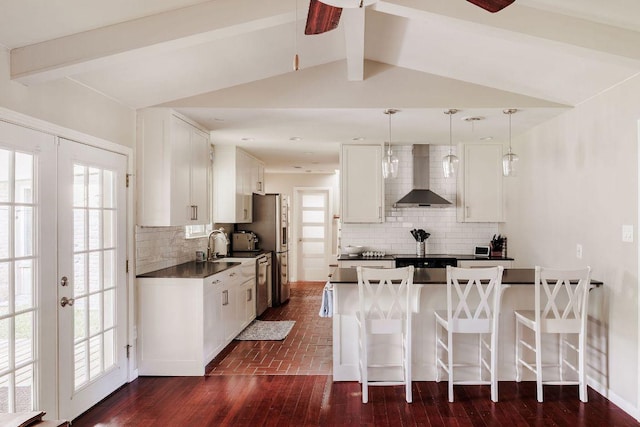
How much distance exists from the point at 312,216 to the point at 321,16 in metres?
7.90

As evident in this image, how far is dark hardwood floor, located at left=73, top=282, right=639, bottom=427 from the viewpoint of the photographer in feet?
10.3

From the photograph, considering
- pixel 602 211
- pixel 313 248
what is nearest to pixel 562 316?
pixel 602 211

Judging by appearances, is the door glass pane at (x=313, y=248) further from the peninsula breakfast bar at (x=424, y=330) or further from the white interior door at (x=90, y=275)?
the white interior door at (x=90, y=275)

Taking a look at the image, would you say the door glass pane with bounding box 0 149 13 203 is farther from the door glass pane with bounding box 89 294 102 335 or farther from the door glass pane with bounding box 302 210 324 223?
the door glass pane with bounding box 302 210 324 223

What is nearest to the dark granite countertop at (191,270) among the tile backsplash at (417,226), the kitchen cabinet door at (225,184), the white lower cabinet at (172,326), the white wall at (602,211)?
the white lower cabinet at (172,326)

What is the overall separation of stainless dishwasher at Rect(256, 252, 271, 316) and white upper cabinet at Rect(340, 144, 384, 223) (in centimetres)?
141

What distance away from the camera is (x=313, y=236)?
9.81 m

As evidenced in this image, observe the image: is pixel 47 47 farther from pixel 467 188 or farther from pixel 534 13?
pixel 467 188

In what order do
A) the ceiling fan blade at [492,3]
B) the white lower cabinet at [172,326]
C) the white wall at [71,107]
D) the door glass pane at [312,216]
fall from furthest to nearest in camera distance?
the door glass pane at [312,216] → the white lower cabinet at [172,326] → the white wall at [71,107] → the ceiling fan blade at [492,3]

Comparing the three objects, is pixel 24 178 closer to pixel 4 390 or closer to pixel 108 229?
pixel 108 229

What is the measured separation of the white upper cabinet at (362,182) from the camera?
598 centimetres

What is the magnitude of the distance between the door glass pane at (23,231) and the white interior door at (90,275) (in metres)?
0.28

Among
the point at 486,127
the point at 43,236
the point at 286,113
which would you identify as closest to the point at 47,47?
the point at 43,236

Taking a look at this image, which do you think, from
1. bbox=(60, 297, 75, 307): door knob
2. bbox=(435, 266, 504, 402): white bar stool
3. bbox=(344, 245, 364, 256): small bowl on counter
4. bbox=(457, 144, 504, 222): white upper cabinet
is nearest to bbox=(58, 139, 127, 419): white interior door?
bbox=(60, 297, 75, 307): door knob
